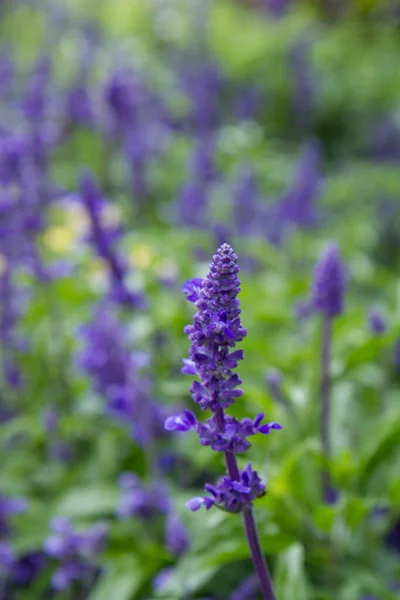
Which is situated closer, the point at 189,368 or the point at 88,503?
the point at 189,368

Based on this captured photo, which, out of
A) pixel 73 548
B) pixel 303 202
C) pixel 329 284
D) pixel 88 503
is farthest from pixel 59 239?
pixel 329 284

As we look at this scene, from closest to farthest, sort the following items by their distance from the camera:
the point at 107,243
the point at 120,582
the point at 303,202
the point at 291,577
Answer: the point at 291,577 → the point at 120,582 → the point at 107,243 → the point at 303,202

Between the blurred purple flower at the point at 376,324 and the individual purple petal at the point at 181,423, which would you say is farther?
the blurred purple flower at the point at 376,324

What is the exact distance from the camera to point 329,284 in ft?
8.92

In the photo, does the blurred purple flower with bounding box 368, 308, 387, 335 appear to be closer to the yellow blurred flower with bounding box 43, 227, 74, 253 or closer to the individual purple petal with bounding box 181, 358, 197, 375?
the individual purple petal with bounding box 181, 358, 197, 375

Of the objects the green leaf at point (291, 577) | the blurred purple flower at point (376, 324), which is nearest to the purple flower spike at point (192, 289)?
the green leaf at point (291, 577)

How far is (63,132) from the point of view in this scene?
8531mm

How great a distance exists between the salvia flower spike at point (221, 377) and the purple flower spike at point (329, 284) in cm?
104

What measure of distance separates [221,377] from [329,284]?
111 centimetres

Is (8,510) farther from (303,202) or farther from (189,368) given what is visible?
(303,202)

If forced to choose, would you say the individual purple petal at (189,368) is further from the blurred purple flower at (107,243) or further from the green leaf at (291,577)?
the blurred purple flower at (107,243)

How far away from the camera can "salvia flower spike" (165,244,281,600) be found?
161 centimetres

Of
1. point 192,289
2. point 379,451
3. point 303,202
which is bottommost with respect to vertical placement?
point 192,289

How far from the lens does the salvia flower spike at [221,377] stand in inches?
63.5
